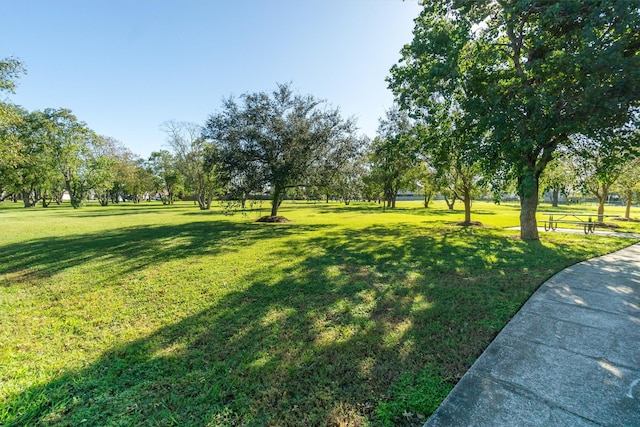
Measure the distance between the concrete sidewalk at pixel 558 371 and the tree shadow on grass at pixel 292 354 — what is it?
279 millimetres

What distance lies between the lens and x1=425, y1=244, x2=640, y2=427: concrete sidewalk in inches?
79.9

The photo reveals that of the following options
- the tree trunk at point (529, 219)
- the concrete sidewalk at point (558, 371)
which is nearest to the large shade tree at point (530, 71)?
the tree trunk at point (529, 219)

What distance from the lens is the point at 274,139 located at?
14.9m

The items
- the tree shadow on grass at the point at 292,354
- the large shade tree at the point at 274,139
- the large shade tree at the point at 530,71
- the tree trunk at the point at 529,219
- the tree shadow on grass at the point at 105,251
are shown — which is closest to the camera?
the tree shadow on grass at the point at 292,354

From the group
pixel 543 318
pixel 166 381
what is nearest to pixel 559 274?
pixel 543 318

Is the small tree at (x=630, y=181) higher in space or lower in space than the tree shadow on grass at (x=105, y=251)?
higher

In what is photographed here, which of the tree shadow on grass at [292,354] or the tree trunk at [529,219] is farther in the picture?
the tree trunk at [529,219]

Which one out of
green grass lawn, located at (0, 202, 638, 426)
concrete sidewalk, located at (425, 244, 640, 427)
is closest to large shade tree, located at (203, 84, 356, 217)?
green grass lawn, located at (0, 202, 638, 426)

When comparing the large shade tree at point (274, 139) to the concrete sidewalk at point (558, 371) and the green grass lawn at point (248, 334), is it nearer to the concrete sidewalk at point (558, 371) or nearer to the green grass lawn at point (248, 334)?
the green grass lawn at point (248, 334)

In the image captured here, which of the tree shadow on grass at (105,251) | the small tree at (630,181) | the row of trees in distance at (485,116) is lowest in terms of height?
the tree shadow on grass at (105,251)

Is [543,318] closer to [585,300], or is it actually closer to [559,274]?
[585,300]

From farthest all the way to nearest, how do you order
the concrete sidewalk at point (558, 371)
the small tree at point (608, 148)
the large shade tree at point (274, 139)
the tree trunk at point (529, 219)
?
the large shade tree at point (274, 139)
the tree trunk at point (529, 219)
the small tree at point (608, 148)
the concrete sidewalk at point (558, 371)

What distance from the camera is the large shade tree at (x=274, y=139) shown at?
14797 mm

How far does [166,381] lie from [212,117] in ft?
50.7
